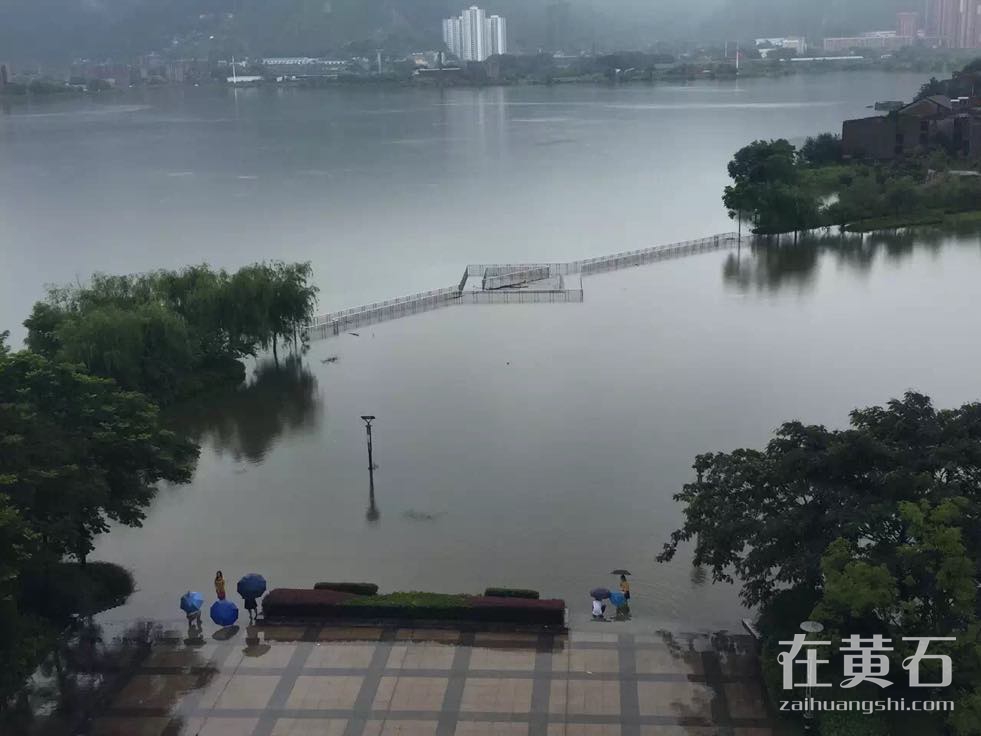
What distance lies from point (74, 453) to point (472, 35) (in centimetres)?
7173

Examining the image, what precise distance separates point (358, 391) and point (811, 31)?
261 ft

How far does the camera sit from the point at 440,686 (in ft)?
14.6

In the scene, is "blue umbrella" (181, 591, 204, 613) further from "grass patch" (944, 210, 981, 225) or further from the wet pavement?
"grass patch" (944, 210, 981, 225)

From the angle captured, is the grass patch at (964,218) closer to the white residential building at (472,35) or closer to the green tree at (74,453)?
the green tree at (74,453)

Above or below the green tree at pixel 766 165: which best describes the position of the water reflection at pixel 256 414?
below

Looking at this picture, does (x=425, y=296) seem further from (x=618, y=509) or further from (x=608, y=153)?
(x=608, y=153)

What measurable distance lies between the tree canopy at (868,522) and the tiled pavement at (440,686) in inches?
19.3

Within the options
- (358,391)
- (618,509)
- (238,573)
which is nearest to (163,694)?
(238,573)

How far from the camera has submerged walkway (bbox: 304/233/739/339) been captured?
441 inches

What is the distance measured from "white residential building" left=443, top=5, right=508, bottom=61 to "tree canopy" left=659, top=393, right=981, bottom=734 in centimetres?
6996

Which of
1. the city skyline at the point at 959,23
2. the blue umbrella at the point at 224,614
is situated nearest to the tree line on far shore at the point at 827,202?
the blue umbrella at the point at 224,614

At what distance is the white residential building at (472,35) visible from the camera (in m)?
72.9

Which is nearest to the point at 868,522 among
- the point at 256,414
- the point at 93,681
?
the point at 93,681

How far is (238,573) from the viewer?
5734 mm
